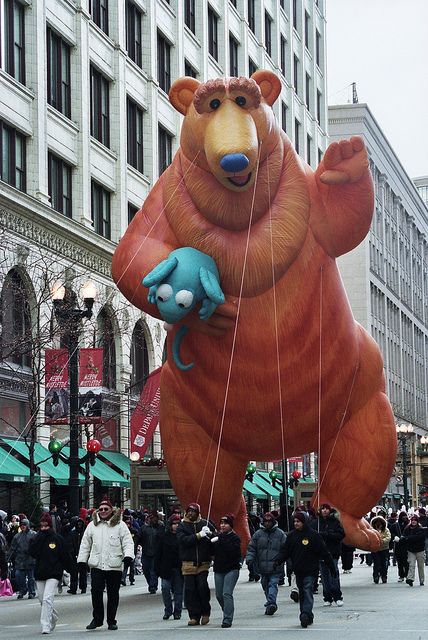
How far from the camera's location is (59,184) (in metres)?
34.1

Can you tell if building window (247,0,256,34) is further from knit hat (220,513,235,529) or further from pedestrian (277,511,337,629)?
knit hat (220,513,235,529)

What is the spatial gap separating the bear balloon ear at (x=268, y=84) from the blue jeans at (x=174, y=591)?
595 centimetres

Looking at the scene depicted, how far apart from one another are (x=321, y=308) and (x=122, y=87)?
25.5 metres

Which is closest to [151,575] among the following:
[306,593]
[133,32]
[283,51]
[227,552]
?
[227,552]

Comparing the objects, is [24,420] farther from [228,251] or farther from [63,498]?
[228,251]

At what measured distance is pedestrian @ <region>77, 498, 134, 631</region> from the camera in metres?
13.4

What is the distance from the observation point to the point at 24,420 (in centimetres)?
3056

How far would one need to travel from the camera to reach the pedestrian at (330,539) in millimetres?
14369

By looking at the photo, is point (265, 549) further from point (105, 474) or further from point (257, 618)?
point (105, 474)

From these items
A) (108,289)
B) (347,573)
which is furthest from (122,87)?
(347,573)

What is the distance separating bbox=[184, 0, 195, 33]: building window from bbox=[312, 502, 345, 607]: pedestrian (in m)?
30.9

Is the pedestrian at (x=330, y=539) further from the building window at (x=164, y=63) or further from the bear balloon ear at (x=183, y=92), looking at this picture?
the building window at (x=164, y=63)

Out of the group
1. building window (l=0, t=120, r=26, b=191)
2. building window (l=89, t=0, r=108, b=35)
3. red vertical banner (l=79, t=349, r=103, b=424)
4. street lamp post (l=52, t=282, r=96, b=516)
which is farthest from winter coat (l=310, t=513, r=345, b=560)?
building window (l=89, t=0, r=108, b=35)

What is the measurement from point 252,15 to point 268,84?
128 feet
